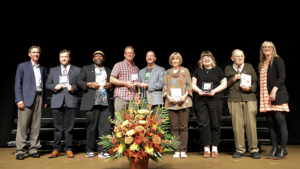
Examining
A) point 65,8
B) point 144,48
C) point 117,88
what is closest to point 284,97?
point 117,88

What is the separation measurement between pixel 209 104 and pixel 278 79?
984mm

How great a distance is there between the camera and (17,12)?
4508 mm

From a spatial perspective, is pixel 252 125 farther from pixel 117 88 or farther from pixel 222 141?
pixel 117 88

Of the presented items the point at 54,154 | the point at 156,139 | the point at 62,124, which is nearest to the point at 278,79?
the point at 156,139

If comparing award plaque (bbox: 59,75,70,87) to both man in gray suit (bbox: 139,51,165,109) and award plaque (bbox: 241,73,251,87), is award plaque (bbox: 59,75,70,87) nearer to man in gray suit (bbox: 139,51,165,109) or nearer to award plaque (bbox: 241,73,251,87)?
man in gray suit (bbox: 139,51,165,109)

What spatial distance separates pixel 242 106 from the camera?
320cm

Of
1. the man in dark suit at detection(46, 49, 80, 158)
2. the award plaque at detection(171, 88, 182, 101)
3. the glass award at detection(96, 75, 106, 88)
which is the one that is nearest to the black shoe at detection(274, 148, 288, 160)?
the award plaque at detection(171, 88, 182, 101)

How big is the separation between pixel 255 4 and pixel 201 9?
1.07 metres

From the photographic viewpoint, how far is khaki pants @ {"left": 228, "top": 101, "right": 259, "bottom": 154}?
3.12m

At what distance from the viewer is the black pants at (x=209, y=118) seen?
3174 millimetres

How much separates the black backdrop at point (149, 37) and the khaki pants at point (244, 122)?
75.4 inches

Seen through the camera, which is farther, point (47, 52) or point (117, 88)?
point (47, 52)

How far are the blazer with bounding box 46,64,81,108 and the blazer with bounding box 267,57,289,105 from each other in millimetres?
2836

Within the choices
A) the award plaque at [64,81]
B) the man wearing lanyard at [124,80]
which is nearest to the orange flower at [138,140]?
the man wearing lanyard at [124,80]
